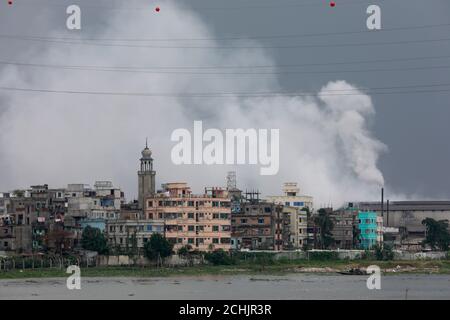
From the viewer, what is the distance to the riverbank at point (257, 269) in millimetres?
103375

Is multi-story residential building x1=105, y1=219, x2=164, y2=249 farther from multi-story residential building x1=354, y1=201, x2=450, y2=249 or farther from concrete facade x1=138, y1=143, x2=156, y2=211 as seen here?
multi-story residential building x1=354, y1=201, x2=450, y2=249

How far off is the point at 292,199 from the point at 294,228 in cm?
1377

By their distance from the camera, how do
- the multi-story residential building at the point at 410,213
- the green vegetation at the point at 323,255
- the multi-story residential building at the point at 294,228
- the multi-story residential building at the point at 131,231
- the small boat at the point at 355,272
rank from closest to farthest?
the small boat at the point at 355,272, the multi-story residential building at the point at 131,231, the green vegetation at the point at 323,255, the multi-story residential building at the point at 294,228, the multi-story residential building at the point at 410,213

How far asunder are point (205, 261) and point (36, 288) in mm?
29147

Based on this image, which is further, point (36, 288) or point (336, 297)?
point (36, 288)

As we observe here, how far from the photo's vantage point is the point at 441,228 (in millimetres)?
149875

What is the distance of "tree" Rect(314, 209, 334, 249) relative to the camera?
140 metres

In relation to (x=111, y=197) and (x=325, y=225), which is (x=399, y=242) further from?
(x=111, y=197)

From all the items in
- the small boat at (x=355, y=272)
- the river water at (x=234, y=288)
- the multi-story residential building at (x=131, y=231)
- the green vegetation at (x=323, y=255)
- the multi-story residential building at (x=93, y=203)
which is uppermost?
the multi-story residential building at (x=93, y=203)

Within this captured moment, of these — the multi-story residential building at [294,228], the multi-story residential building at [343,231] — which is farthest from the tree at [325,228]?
the multi-story residential building at [294,228]

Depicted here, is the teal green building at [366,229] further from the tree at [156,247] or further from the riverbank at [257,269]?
the tree at [156,247]

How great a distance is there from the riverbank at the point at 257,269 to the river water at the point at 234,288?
374 cm
